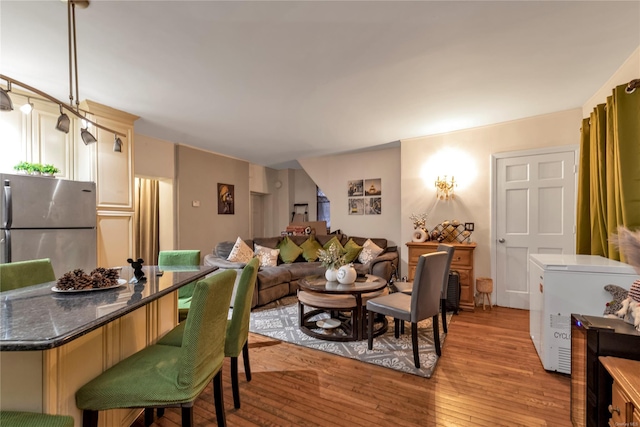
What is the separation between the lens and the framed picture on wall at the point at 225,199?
5.94 meters

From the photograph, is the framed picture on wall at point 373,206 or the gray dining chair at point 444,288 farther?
the framed picture on wall at point 373,206

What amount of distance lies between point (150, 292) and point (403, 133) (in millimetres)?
4058

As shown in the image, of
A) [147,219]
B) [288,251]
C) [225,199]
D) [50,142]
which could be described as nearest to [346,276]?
[288,251]

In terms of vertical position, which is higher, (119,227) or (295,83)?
(295,83)

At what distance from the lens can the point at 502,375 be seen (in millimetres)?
2215

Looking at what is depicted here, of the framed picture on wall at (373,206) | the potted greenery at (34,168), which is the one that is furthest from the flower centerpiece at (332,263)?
the potted greenery at (34,168)

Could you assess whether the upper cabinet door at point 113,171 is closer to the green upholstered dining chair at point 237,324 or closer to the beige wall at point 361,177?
the green upholstered dining chair at point 237,324

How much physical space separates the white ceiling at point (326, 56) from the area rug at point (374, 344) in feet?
8.48

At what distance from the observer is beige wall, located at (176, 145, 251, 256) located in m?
5.13

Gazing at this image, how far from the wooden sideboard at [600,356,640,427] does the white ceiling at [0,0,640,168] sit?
6.62ft

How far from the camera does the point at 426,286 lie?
2.41 metres

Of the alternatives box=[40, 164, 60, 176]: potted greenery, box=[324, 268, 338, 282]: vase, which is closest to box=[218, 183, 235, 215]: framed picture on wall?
box=[40, 164, 60, 176]: potted greenery

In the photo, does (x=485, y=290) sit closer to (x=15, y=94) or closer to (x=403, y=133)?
(x=403, y=133)

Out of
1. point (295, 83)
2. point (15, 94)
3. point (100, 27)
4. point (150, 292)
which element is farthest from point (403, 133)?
point (15, 94)
